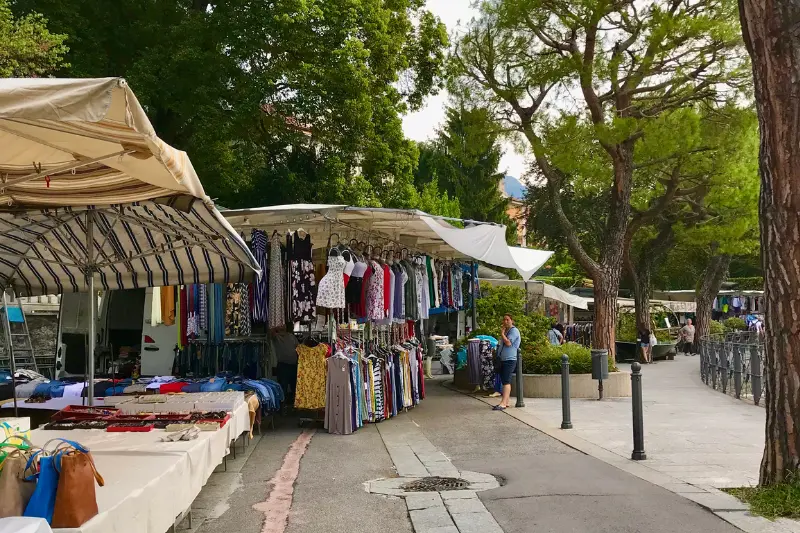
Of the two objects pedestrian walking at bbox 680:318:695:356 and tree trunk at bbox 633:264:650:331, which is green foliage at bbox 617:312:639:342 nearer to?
tree trunk at bbox 633:264:650:331

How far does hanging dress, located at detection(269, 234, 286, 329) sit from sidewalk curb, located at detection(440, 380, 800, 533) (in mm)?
4013

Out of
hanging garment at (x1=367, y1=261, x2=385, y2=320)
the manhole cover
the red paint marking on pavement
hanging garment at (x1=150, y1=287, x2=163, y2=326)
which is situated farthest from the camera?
hanging garment at (x1=150, y1=287, x2=163, y2=326)

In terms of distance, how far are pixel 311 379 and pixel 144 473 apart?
20.8ft

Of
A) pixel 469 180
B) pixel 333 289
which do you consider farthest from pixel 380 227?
pixel 469 180

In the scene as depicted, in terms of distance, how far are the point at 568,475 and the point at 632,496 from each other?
3.52 ft

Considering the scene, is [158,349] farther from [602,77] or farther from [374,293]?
[602,77]

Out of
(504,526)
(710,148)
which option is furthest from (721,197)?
(504,526)

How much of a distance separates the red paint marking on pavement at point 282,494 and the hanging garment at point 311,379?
109cm

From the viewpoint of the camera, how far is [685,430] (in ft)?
38.2

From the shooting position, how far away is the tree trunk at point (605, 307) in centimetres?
2155

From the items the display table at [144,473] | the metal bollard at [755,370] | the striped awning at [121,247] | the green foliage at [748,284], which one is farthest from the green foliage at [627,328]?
the display table at [144,473]

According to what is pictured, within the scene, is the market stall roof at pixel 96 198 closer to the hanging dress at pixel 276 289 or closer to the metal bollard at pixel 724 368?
the hanging dress at pixel 276 289

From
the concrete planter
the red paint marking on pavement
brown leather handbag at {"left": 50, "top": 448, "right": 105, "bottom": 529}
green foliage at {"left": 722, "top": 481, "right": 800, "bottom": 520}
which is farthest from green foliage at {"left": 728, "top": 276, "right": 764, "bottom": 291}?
brown leather handbag at {"left": 50, "top": 448, "right": 105, "bottom": 529}

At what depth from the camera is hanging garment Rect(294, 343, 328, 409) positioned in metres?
11.3
